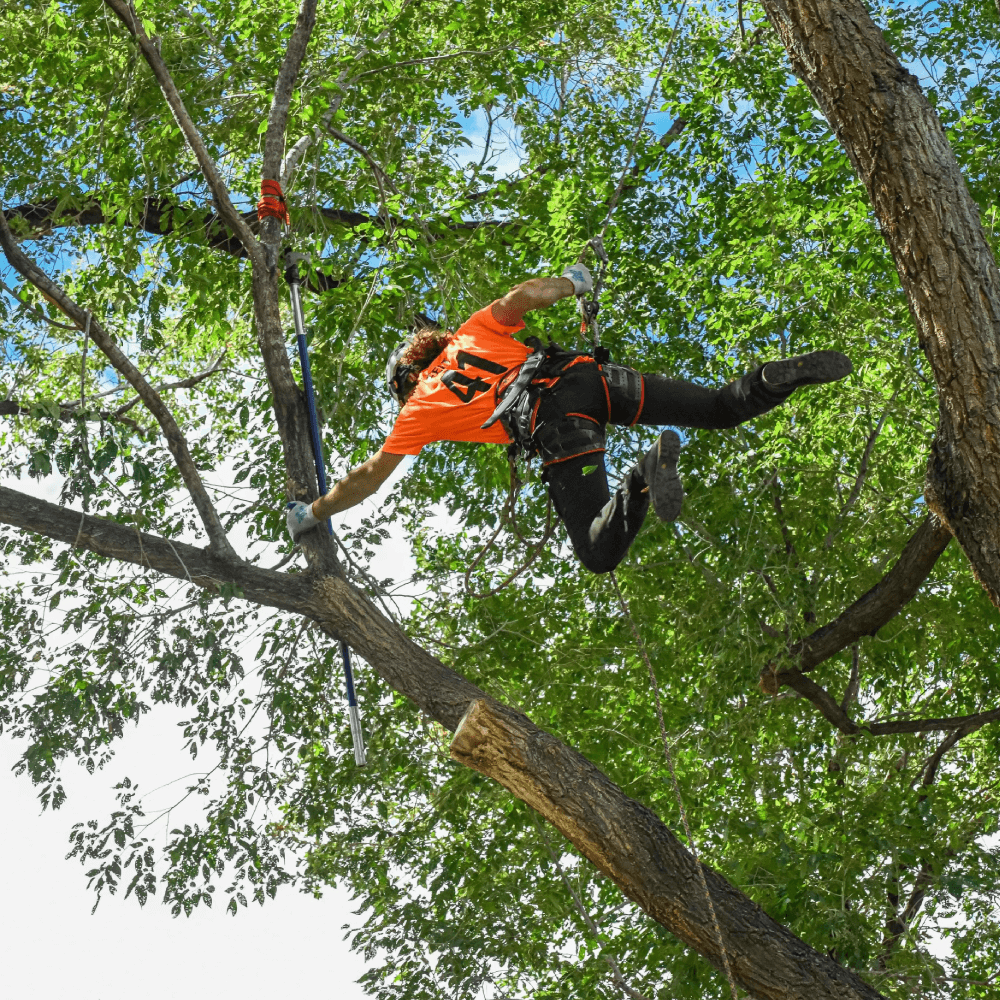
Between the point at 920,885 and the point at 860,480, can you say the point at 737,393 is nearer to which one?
the point at 860,480

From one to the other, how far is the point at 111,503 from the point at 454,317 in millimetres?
3189

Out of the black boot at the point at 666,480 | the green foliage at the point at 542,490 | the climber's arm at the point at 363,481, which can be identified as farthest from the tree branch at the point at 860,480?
the black boot at the point at 666,480

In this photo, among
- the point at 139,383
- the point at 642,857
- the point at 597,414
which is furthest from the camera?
the point at 139,383

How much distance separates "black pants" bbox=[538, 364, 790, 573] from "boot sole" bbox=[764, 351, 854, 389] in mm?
127

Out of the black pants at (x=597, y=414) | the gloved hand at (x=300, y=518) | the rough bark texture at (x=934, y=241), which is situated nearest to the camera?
the rough bark texture at (x=934, y=241)

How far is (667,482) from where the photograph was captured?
299 centimetres

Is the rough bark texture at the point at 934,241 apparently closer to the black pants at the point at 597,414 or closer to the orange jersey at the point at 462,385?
the black pants at the point at 597,414

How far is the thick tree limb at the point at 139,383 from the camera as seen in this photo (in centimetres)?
445

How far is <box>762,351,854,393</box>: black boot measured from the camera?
3.28m

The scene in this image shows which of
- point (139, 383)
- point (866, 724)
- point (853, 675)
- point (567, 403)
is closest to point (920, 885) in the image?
point (866, 724)

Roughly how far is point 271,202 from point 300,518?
160cm

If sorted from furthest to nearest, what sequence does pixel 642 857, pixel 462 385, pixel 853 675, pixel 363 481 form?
1. pixel 853 675
2. pixel 363 481
3. pixel 642 857
4. pixel 462 385

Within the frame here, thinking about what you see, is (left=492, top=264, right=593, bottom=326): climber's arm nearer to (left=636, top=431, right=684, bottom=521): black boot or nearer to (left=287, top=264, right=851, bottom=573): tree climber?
(left=287, top=264, right=851, bottom=573): tree climber

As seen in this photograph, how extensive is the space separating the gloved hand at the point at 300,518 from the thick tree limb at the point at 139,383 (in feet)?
1.00
